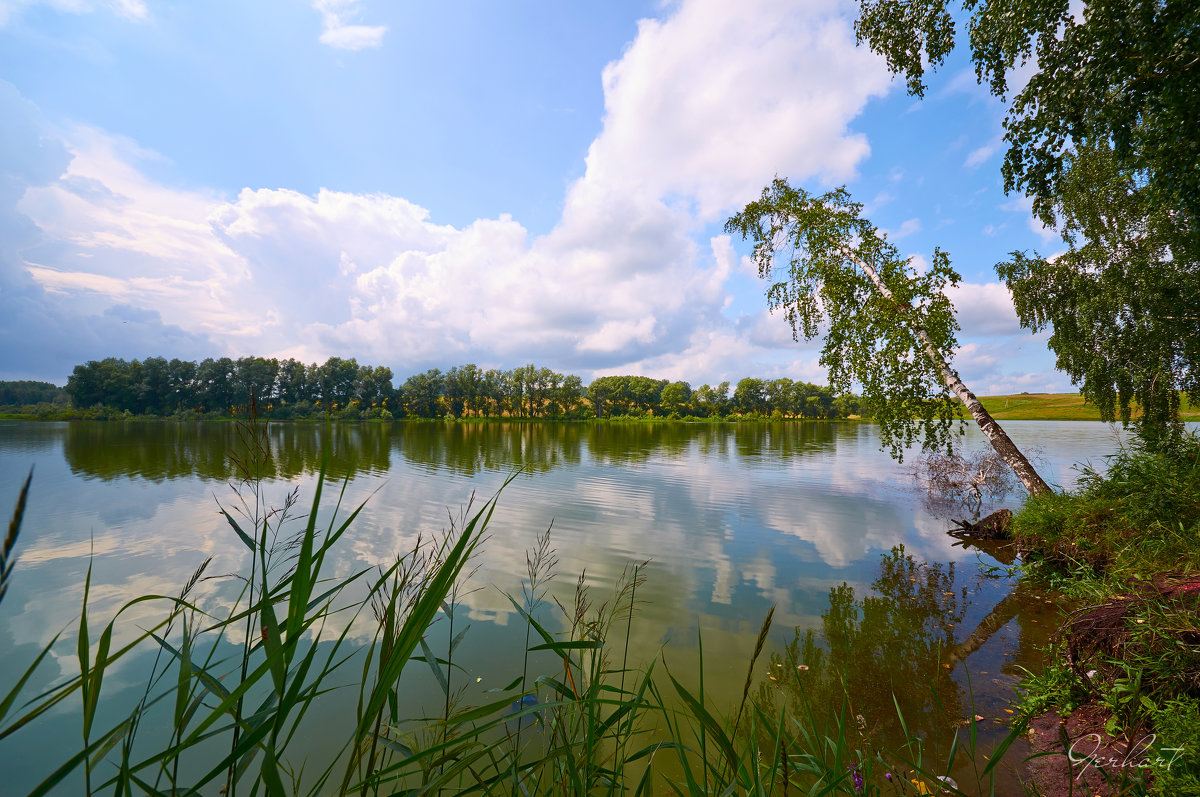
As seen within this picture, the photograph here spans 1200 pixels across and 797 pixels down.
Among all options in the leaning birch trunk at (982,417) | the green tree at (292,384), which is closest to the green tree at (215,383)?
the green tree at (292,384)

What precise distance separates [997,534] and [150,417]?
398 ft

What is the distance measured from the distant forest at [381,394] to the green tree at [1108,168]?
69.1 m

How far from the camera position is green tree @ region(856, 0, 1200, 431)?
20.8 feet

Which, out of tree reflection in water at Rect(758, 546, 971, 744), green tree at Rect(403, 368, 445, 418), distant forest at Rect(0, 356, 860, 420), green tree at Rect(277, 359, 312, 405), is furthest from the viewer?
green tree at Rect(403, 368, 445, 418)

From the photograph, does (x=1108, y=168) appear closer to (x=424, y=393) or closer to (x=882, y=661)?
(x=882, y=661)

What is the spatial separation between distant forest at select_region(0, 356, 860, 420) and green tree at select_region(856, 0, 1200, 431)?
69.1 metres

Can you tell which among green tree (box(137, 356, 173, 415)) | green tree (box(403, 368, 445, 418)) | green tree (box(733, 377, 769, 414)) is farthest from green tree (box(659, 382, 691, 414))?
green tree (box(137, 356, 173, 415))

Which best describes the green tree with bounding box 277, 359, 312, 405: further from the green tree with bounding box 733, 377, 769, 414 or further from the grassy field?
the grassy field

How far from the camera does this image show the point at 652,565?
982cm

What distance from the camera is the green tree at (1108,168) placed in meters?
6.35

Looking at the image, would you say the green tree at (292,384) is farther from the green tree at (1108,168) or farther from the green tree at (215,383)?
the green tree at (1108,168)

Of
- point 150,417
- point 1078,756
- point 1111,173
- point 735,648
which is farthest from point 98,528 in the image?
point 150,417

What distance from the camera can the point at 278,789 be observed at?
1494 mm

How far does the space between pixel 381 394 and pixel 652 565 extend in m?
120
